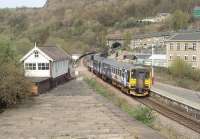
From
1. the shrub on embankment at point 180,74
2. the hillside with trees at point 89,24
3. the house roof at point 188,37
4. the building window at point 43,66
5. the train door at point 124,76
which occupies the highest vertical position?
the hillside with trees at point 89,24

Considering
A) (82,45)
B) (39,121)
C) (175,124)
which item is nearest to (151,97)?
(175,124)

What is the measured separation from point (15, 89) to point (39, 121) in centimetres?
552

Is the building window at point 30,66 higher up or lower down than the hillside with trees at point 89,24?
lower down

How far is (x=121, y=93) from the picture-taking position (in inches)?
1645

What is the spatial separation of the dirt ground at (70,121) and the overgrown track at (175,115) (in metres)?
3.44

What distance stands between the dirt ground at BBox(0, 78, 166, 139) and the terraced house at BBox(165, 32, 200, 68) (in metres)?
33.0

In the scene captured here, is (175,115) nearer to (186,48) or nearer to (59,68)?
(59,68)

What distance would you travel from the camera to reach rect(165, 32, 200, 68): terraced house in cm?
6462

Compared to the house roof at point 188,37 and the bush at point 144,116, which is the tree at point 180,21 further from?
the bush at point 144,116

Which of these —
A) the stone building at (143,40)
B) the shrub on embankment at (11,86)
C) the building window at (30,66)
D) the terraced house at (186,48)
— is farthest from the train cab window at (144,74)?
the stone building at (143,40)

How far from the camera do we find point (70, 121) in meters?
23.8

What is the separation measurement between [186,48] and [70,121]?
45201 millimetres

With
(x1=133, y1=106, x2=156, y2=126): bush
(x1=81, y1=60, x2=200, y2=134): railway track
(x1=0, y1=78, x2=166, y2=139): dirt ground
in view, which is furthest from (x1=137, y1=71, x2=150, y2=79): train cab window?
(x1=133, y1=106, x2=156, y2=126): bush

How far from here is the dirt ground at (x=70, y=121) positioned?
19.7 metres
